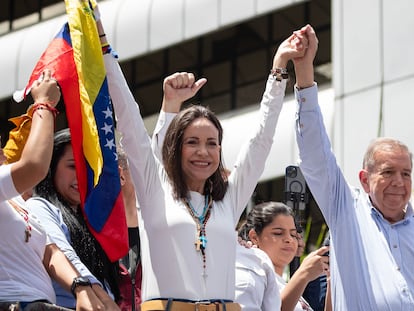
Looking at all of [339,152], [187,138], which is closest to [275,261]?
[187,138]

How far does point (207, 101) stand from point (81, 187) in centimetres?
1569

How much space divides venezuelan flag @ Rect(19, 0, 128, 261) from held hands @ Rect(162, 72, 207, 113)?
0.46 metres

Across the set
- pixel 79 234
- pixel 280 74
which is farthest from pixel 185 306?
pixel 280 74

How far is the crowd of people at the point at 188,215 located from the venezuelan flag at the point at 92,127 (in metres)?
0.09

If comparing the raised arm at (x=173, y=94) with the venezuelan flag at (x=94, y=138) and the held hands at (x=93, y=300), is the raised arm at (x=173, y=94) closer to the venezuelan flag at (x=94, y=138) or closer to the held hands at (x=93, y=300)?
the venezuelan flag at (x=94, y=138)

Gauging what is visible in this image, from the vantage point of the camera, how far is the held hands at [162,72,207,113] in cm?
618

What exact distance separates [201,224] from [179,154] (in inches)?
16.6

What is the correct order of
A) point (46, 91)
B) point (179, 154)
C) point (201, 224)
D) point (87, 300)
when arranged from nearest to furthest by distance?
point (87, 300) → point (46, 91) → point (201, 224) → point (179, 154)

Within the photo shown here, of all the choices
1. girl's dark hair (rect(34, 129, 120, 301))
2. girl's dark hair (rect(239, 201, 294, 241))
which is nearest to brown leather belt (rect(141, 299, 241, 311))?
girl's dark hair (rect(34, 129, 120, 301))

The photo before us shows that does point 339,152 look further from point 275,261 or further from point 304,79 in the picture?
point 304,79

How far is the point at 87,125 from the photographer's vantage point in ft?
18.5

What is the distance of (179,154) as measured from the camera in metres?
5.70

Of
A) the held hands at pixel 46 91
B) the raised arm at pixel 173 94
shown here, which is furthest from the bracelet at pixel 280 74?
the held hands at pixel 46 91

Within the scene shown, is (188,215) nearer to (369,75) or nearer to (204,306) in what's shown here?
(204,306)
